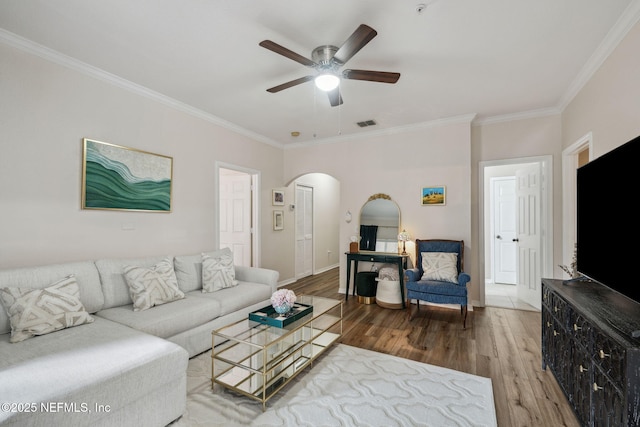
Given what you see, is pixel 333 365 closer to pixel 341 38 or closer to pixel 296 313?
pixel 296 313

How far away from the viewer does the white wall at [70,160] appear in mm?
2301

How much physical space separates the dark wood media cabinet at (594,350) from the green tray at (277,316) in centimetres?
189

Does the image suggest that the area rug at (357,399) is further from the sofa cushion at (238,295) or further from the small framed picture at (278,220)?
the small framed picture at (278,220)

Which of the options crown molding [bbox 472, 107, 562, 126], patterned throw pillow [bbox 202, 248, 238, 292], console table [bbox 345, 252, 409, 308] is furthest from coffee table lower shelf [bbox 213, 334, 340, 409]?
crown molding [bbox 472, 107, 562, 126]

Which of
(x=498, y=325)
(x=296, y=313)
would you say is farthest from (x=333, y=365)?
(x=498, y=325)

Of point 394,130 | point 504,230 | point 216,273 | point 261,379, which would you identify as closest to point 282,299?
point 261,379

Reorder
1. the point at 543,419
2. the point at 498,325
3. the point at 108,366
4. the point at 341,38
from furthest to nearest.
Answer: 1. the point at 498,325
2. the point at 341,38
3. the point at 543,419
4. the point at 108,366

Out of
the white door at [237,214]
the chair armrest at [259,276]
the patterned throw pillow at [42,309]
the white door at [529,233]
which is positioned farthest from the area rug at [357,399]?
the white door at [237,214]

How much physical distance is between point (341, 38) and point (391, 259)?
9.72 ft

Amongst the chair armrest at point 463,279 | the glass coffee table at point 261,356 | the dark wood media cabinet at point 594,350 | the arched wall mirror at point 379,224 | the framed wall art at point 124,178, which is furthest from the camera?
the arched wall mirror at point 379,224

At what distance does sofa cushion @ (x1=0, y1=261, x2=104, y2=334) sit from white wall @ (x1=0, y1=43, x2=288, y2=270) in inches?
12.0

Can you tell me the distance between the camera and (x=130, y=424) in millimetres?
1590

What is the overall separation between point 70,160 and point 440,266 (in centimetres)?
422

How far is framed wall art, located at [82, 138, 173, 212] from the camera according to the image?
2.76 metres
